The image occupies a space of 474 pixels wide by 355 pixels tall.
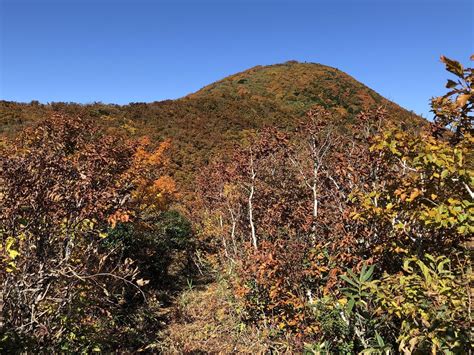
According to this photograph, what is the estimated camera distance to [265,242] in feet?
17.1

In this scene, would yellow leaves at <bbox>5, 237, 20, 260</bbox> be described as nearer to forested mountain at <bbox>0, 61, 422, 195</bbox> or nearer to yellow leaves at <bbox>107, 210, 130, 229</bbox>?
yellow leaves at <bbox>107, 210, 130, 229</bbox>

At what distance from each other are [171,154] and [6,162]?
21157mm

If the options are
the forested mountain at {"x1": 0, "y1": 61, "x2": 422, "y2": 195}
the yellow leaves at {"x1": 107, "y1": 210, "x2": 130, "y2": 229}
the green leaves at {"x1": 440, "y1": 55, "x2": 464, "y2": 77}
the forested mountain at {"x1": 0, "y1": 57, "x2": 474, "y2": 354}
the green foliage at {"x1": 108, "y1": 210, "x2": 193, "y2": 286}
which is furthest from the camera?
the forested mountain at {"x1": 0, "y1": 61, "x2": 422, "y2": 195}

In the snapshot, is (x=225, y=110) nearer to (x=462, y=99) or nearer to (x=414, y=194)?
(x=414, y=194)

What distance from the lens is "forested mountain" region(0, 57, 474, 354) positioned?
2.72 metres

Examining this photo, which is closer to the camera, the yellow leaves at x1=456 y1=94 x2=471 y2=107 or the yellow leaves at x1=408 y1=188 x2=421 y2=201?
the yellow leaves at x1=456 y1=94 x2=471 y2=107

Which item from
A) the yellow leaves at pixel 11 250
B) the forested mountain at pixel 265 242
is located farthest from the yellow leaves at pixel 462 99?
the yellow leaves at pixel 11 250

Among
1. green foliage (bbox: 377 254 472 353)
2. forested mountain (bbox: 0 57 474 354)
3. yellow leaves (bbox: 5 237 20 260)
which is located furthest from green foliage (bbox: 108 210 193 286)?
green foliage (bbox: 377 254 472 353)

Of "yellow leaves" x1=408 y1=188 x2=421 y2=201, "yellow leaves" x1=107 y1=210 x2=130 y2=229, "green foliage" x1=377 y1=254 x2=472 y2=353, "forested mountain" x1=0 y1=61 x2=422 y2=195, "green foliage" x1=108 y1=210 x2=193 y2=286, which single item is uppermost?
"forested mountain" x1=0 y1=61 x2=422 y2=195

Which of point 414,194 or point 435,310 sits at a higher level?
point 414,194

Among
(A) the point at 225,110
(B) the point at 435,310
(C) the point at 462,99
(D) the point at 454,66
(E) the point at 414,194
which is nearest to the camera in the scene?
(C) the point at 462,99

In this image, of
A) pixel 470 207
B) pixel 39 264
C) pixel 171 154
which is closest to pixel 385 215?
pixel 470 207

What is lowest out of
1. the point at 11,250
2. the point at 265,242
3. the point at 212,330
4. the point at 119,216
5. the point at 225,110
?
the point at 212,330

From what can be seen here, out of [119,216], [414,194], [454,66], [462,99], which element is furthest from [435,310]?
[119,216]
